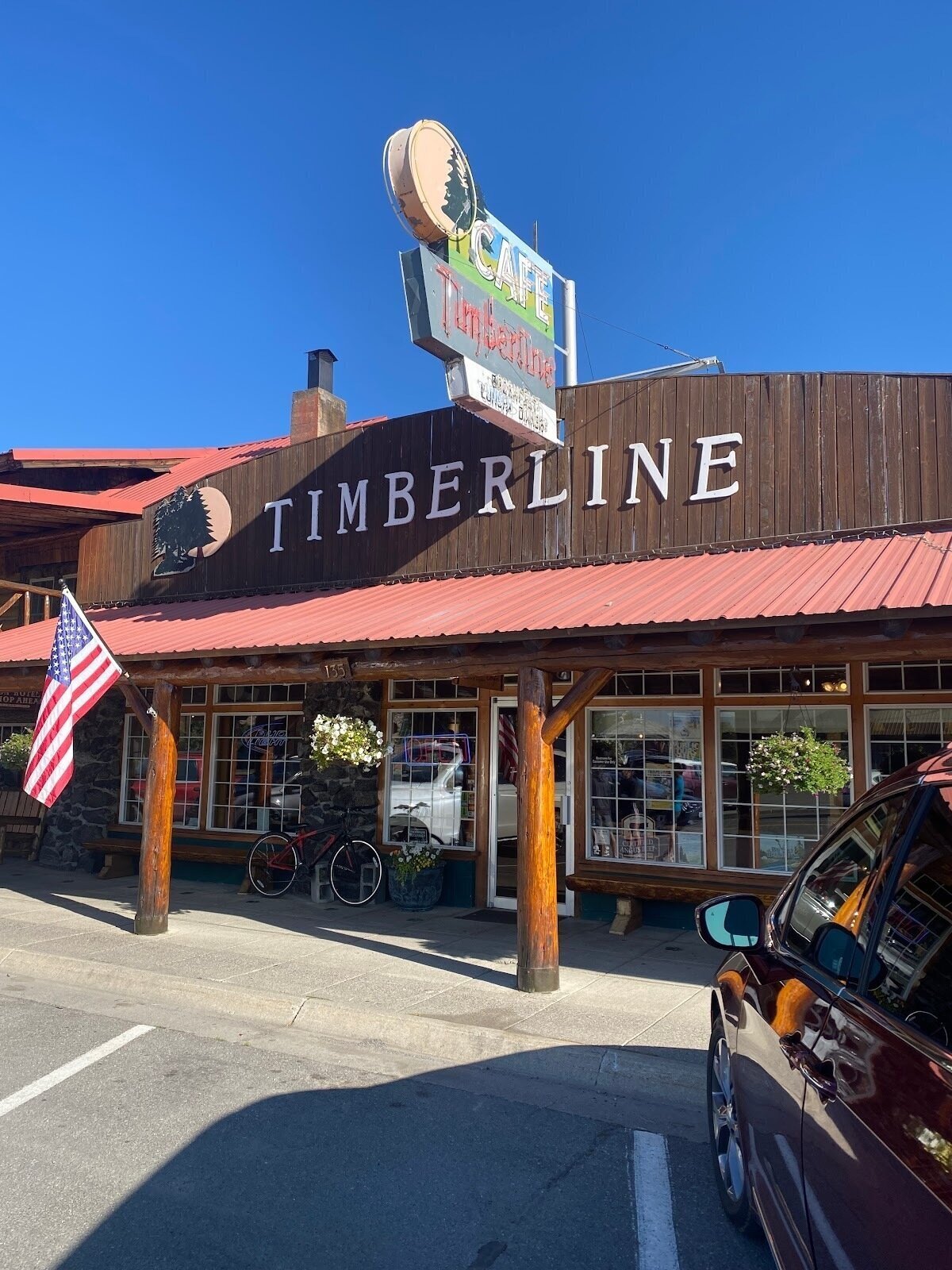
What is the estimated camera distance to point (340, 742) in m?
9.34

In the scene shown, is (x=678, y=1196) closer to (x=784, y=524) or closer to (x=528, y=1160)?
(x=528, y=1160)

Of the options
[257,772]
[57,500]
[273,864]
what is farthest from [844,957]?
[57,500]

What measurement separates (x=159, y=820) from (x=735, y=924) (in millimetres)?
7516

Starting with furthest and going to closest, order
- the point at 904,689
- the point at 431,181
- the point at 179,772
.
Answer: the point at 179,772 < the point at 904,689 < the point at 431,181

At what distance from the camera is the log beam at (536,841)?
7.12 meters

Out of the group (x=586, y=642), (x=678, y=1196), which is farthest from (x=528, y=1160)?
(x=586, y=642)

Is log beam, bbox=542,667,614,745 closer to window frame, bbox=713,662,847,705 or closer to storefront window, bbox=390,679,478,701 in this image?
window frame, bbox=713,662,847,705

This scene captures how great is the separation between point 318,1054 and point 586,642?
3.37 metres

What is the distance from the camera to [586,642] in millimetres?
7133

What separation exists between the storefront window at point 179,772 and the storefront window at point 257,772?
1.07 ft

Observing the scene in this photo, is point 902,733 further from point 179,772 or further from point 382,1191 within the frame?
point 179,772

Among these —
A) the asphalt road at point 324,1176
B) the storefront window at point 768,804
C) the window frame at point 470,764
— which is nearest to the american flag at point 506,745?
the window frame at point 470,764

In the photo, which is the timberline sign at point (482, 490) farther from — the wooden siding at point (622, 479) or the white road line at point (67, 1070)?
the white road line at point (67, 1070)

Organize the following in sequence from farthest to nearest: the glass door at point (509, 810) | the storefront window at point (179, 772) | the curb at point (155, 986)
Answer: the storefront window at point (179, 772) < the glass door at point (509, 810) < the curb at point (155, 986)
